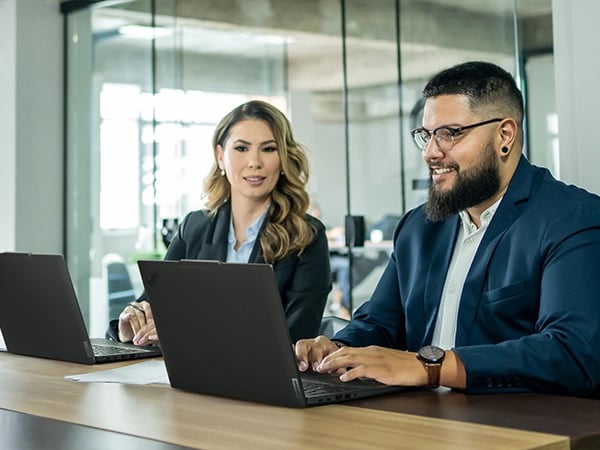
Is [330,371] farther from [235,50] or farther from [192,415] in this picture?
[235,50]

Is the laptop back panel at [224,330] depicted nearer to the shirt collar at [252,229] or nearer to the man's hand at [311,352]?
the man's hand at [311,352]

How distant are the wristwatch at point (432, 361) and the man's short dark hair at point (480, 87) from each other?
76 centimetres

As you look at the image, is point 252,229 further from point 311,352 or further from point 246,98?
point 246,98

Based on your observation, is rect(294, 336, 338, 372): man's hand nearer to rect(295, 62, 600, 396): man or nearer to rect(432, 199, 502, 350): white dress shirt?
rect(295, 62, 600, 396): man

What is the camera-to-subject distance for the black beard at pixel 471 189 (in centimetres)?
258

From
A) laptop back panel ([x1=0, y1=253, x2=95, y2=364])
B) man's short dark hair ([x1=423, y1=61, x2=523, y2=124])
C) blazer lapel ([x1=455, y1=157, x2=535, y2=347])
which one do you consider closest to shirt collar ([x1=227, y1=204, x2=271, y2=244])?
laptop back panel ([x1=0, y1=253, x2=95, y2=364])

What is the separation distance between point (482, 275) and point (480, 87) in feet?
1.64

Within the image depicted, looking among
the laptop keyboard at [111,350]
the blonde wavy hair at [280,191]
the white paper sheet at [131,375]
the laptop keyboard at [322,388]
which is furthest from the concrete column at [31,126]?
the laptop keyboard at [322,388]

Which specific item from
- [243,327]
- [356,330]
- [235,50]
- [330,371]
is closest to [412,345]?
[356,330]

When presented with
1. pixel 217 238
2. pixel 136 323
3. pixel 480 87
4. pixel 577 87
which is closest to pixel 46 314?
pixel 136 323

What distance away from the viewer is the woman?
3252 mm

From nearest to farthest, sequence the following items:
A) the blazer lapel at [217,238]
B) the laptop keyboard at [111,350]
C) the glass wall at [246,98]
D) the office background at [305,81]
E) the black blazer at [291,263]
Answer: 1. the laptop keyboard at [111,350]
2. the black blazer at [291,263]
3. the blazer lapel at [217,238]
4. the office background at [305,81]
5. the glass wall at [246,98]

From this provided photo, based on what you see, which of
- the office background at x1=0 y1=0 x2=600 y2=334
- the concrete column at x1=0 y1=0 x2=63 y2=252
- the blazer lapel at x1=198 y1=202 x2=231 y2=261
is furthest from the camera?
the concrete column at x1=0 y1=0 x2=63 y2=252

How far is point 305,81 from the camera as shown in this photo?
532 cm
